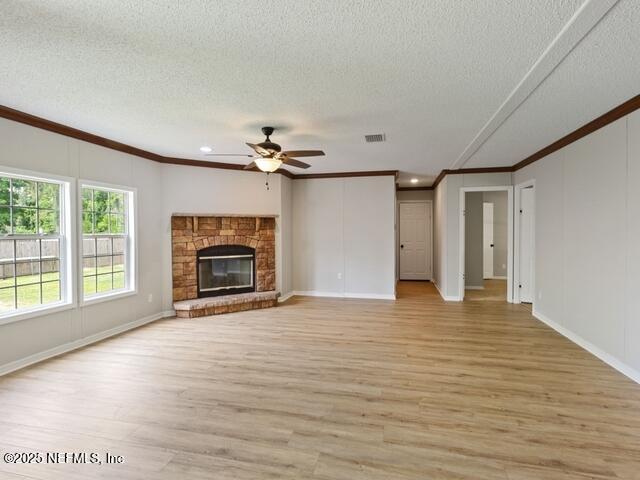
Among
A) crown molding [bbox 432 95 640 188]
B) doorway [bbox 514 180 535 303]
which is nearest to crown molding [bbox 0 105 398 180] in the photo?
crown molding [bbox 432 95 640 188]

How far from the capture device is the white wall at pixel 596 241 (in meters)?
2.97

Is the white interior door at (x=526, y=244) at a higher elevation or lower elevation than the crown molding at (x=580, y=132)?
lower

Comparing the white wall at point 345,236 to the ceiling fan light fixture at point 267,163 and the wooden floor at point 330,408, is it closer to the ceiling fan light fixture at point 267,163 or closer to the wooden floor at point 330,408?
the wooden floor at point 330,408

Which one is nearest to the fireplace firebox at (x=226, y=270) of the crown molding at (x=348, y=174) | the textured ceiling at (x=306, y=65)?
the crown molding at (x=348, y=174)

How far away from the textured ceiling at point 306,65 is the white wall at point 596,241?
0.45 metres

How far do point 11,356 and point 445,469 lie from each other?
13.2ft

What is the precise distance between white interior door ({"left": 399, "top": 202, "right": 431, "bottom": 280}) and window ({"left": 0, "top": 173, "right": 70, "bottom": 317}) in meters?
7.37

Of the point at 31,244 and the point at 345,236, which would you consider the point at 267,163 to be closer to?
the point at 31,244

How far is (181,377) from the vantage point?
303 centimetres

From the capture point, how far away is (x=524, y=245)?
5.75 meters

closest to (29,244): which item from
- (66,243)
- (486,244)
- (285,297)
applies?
(66,243)

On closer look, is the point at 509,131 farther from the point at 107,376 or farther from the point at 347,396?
the point at 107,376

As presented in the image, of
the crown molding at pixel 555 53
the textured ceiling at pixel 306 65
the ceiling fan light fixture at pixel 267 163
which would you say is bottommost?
the ceiling fan light fixture at pixel 267 163

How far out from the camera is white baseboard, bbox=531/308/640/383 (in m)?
2.94
